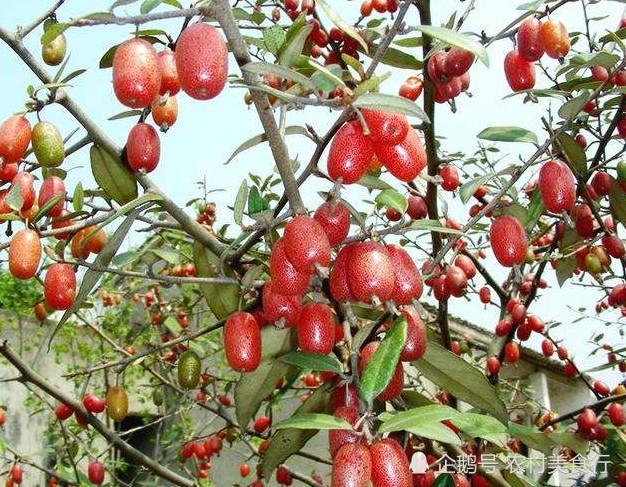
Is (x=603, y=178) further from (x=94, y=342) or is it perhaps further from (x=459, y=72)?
(x=94, y=342)

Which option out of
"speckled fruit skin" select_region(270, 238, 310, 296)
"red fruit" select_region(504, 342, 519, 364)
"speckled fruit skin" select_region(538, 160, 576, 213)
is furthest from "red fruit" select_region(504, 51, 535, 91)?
"red fruit" select_region(504, 342, 519, 364)

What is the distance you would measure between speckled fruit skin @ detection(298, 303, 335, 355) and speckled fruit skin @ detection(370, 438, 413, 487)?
0.75 ft

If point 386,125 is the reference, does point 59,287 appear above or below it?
below

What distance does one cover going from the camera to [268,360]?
1.39 metres

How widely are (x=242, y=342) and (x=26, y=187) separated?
0.54 meters

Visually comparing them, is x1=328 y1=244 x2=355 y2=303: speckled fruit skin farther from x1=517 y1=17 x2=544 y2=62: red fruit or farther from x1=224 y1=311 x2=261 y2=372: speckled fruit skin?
x1=517 y1=17 x2=544 y2=62: red fruit

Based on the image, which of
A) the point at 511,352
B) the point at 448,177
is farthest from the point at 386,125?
the point at 511,352

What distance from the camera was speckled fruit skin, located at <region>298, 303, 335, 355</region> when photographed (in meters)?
1.01

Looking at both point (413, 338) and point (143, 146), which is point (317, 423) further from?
point (143, 146)

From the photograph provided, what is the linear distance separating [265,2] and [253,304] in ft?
5.07

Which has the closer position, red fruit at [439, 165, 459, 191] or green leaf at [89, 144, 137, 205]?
green leaf at [89, 144, 137, 205]

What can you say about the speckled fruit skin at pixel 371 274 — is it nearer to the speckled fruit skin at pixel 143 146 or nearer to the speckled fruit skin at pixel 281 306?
the speckled fruit skin at pixel 281 306

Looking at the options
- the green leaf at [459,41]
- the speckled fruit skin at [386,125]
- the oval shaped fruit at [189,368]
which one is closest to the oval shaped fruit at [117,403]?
the oval shaped fruit at [189,368]

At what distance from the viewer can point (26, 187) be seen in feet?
4.21
